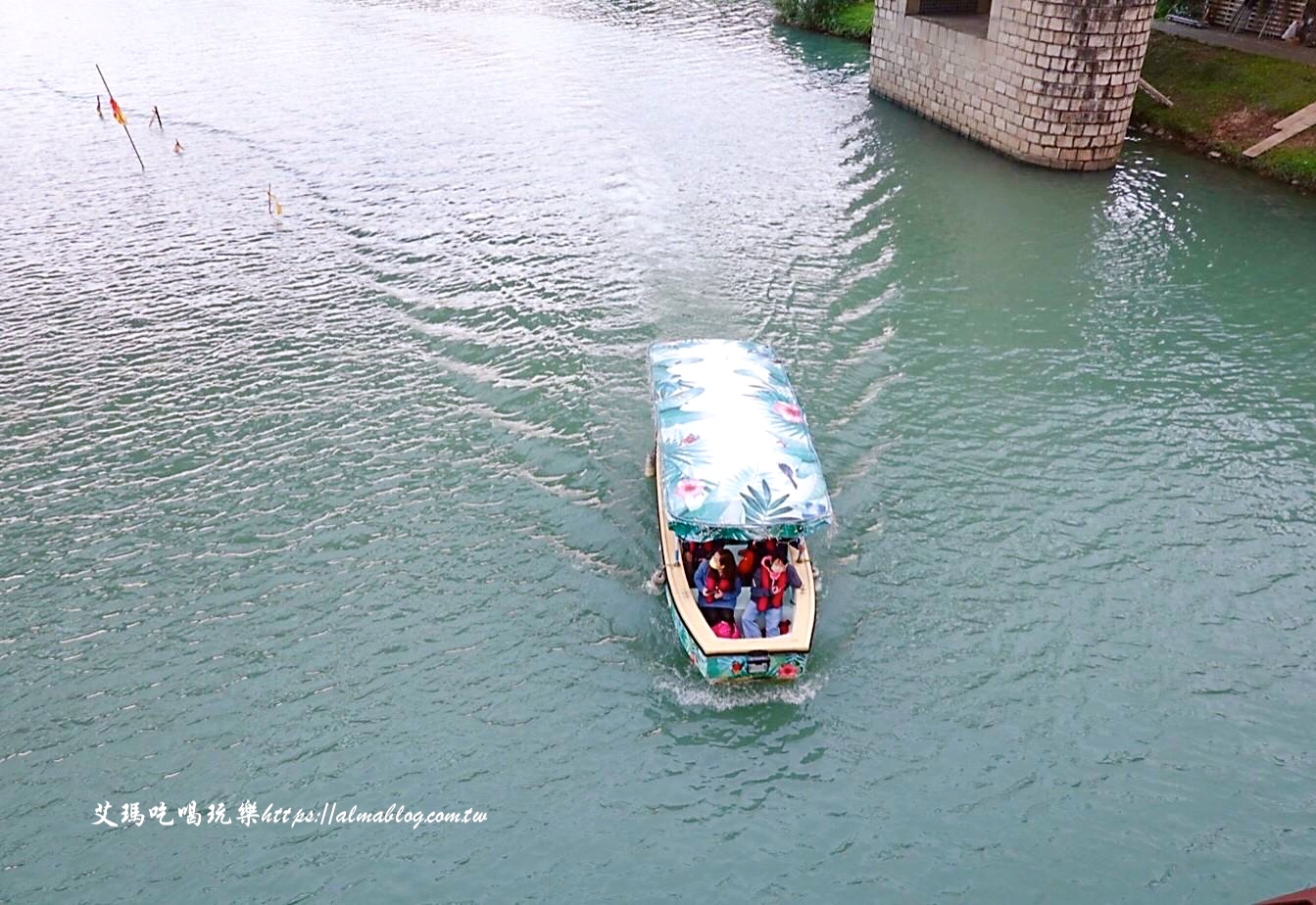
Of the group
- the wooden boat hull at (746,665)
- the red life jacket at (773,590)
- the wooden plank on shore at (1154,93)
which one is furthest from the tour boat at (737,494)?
the wooden plank on shore at (1154,93)

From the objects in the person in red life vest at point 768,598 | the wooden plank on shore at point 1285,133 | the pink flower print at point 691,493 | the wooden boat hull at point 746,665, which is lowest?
the wooden boat hull at point 746,665

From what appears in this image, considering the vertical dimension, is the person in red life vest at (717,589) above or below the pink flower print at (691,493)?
below

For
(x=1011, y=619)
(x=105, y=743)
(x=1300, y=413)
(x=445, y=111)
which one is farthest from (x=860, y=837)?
(x=445, y=111)

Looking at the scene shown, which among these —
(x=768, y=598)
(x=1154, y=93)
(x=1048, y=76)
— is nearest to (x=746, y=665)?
(x=768, y=598)

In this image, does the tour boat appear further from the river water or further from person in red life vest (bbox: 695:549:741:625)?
the river water

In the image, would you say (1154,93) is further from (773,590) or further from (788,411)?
(773,590)

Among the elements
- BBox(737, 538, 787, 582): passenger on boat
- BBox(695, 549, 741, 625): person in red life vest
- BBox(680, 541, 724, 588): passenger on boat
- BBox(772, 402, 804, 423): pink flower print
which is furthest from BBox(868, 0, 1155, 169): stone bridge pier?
BBox(695, 549, 741, 625): person in red life vest

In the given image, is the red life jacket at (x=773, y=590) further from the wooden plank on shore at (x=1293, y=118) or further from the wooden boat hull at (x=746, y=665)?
the wooden plank on shore at (x=1293, y=118)
